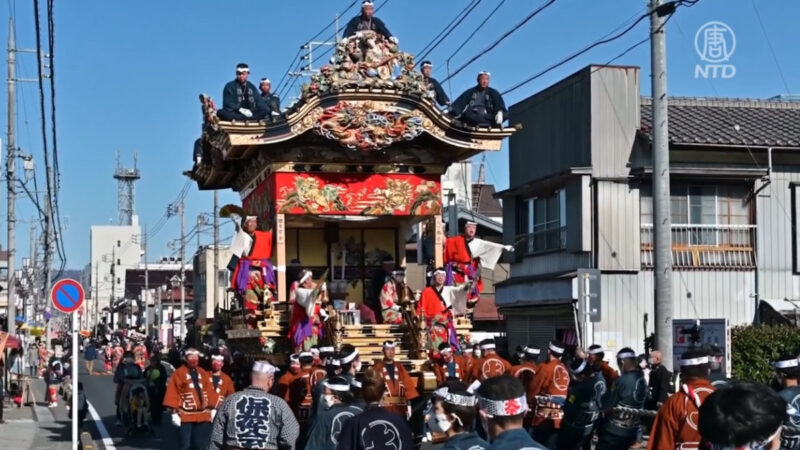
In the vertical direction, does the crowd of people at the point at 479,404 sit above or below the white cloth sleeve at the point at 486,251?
below

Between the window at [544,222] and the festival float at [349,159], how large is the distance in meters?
9.18

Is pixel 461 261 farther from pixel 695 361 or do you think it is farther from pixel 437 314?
pixel 695 361

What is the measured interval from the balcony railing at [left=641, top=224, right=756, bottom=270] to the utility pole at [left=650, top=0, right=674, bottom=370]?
10550 mm

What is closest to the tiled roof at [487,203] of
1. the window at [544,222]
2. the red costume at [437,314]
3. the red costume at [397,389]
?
the window at [544,222]

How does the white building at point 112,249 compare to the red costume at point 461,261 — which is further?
the white building at point 112,249

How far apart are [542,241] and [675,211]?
3734 millimetres

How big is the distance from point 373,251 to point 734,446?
1482 centimetres

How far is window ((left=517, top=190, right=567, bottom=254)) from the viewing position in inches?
1041

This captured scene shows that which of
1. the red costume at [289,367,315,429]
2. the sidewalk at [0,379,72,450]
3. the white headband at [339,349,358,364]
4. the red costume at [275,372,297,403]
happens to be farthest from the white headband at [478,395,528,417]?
the sidewalk at [0,379,72,450]

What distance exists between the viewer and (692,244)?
25219 mm

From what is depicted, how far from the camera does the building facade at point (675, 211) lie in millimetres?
24875

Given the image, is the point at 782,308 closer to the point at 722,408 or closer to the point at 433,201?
the point at 433,201

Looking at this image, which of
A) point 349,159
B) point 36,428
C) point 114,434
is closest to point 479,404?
point 349,159

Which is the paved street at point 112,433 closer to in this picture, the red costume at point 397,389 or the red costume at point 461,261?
the red costume at point 461,261
